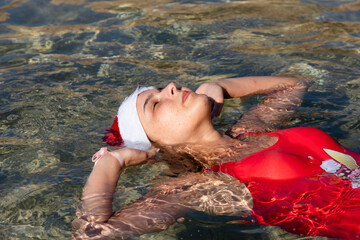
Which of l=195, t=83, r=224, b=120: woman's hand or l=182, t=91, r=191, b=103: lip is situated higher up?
l=182, t=91, r=191, b=103: lip

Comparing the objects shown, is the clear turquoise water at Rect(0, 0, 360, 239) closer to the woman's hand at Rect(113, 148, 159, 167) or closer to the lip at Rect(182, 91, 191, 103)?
the woman's hand at Rect(113, 148, 159, 167)

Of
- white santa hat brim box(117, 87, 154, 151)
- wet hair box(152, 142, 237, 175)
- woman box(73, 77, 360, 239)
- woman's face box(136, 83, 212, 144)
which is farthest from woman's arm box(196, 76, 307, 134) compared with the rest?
white santa hat brim box(117, 87, 154, 151)

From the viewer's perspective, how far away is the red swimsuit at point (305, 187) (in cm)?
322

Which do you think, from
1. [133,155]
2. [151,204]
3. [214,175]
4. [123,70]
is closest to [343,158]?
[214,175]

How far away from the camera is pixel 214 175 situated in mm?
3756

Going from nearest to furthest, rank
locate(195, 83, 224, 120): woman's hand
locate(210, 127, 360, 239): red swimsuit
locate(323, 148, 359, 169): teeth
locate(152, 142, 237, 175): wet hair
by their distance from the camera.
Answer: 1. locate(210, 127, 360, 239): red swimsuit
2. locate(323, 148, 359, 169): teeth
3. locate(152, 142, 237, 175): wet hair
4. locate(195, 83, 224, 120): woman's hand

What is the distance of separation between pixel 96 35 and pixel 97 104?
7.95ft

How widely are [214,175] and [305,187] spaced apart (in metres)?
0.77

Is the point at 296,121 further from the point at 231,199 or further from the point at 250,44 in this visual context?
the point at 250,44

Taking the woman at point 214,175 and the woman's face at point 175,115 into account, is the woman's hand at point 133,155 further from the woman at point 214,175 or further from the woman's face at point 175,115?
the woman's face at point 175,115

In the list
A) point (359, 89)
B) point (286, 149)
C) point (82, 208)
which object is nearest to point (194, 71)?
point (359, 89)

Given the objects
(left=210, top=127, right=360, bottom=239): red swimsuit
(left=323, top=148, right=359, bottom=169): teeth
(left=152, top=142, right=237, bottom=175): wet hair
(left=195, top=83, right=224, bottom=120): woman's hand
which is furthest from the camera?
A: (left=195, top=83, right=224, bottom=120): woman's hand

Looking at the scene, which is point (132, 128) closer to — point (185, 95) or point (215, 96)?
point (185, 95)

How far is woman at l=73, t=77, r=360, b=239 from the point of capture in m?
3.29
